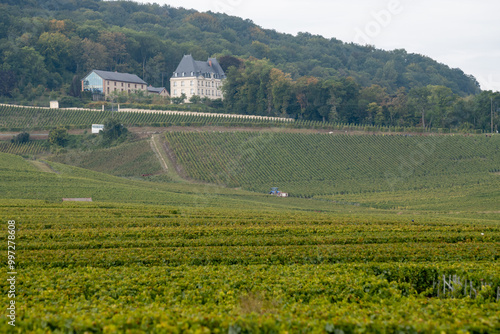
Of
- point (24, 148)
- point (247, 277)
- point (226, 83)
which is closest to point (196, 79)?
point (226, 83)

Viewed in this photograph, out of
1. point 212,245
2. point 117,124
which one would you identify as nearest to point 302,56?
point 117,124

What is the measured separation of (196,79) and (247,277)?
12103cm

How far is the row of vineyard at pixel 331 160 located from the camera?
2810 inches

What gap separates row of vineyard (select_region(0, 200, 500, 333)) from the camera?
35.3 feet

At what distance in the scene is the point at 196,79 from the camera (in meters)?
133

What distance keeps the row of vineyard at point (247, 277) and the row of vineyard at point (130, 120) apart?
62467 mm

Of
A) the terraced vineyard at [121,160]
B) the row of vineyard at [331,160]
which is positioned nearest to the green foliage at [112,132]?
the terraced vineyard at [121,160]

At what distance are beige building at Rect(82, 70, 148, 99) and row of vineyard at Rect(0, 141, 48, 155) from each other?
3669 centimetres

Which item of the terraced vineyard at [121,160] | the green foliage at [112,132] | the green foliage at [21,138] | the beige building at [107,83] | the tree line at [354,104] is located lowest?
the terraced vineyard at [121,160]

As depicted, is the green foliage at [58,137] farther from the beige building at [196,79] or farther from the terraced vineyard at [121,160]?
the beige building at [196,79]

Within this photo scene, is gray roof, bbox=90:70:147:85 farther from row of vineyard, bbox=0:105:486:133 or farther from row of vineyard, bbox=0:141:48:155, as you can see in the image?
row of vineyard, bbox=0:141:48:155

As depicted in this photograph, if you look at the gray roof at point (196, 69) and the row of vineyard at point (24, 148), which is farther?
the gray roof at point (196, 69)

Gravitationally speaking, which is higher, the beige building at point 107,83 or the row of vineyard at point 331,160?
the beige building at point 107,83

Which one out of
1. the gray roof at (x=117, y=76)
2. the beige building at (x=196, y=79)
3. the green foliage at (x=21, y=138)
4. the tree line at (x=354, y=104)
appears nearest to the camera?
the green foliage at (x=21, y=138)
